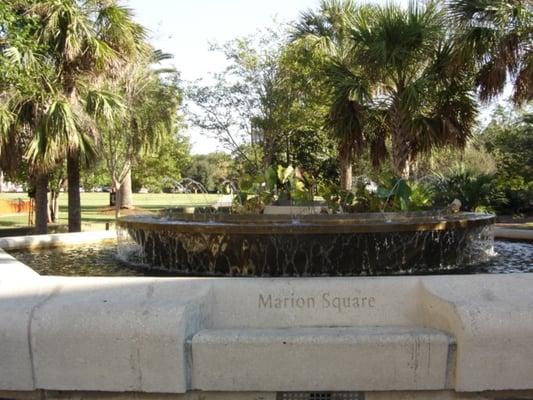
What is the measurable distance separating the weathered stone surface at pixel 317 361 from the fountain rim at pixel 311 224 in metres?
2.87

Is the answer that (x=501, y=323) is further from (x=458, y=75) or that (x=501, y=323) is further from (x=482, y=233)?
(x=458, y=75)

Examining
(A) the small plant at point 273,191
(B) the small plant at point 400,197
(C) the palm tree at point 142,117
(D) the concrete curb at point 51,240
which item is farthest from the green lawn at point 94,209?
(B) the small plant at point 400,197

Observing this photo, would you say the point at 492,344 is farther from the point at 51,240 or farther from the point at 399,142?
the point at 399,142

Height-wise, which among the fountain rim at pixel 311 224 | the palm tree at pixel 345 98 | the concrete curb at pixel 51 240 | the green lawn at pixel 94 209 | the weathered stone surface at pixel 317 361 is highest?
the palm tree at pixel 345 98

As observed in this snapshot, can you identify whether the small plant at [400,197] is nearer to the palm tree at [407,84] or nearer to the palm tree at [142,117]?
the palm tree at [407,84]

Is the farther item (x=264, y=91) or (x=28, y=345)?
(x=264, y=91)

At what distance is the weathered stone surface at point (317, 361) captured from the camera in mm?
3432

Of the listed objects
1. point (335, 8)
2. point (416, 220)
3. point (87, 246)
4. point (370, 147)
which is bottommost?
point (87, 246)

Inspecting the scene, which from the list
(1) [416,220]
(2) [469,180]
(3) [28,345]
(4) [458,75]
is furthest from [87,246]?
(2) [469,180]

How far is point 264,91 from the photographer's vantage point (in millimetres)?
22156

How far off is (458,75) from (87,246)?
10241mm

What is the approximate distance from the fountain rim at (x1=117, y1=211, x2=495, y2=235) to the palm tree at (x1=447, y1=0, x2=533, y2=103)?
629 centimetres

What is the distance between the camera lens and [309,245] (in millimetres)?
6477

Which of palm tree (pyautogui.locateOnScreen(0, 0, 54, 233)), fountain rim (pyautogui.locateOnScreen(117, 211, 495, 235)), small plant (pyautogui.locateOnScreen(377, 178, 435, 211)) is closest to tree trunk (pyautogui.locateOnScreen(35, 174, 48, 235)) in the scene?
palm tree (pyautogui.locateOnScreen(0, 0, 54, 233))
